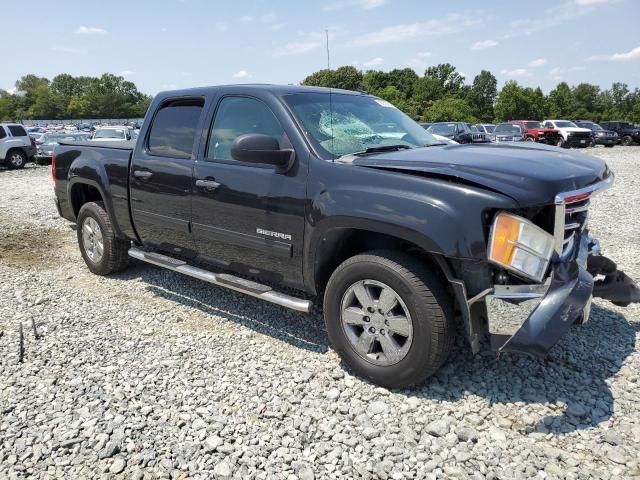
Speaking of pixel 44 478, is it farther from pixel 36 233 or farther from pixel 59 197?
pixel 36 233

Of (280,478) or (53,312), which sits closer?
(280,478)

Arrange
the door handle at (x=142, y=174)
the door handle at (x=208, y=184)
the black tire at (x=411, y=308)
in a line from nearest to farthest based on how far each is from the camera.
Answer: the black tire at (x=411, y=308) < the door handle at (x=208, y=184) < the door handle at (x=142, y=174)

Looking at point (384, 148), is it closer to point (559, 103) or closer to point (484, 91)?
point (559, 103)

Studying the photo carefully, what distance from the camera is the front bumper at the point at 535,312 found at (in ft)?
8.76

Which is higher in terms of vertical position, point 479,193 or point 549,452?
point 479,193

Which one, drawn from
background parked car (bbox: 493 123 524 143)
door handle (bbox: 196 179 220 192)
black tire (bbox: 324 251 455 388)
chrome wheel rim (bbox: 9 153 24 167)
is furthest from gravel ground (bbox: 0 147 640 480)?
background parked car (bbox: 493 123 524 143)

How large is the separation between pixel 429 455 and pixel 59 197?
532cm

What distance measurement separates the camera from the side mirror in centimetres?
330

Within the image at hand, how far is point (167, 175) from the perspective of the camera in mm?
4344

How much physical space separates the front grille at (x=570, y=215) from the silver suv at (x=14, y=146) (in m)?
22.6

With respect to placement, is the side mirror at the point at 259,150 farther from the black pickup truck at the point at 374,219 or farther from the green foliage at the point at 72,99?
the green foliage at the point at 72,99

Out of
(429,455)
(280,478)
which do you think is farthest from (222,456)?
(429,455)

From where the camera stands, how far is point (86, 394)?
3.21 meters

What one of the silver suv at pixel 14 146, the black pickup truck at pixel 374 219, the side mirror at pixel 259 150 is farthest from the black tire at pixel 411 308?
the silver suv at pixel 14 146
